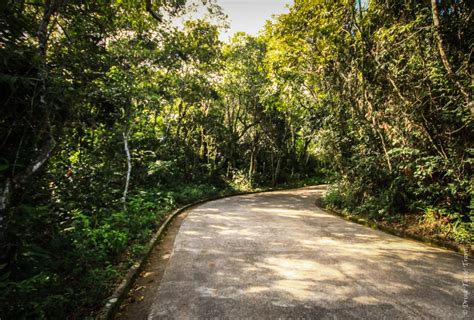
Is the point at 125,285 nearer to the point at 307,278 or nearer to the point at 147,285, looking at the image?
the point at 147,285

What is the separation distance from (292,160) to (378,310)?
21.6 m

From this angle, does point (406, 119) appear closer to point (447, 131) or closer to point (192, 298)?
point (447, 131)

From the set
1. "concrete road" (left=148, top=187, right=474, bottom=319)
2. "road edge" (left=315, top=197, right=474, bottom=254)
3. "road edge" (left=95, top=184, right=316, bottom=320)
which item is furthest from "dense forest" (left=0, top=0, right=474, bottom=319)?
"concrete road" (left=148, top=187, right=474, bottom=319)

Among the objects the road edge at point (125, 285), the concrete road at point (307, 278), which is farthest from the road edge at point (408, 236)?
the road edge at point (125, 285)

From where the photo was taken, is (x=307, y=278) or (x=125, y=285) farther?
(x=307, y=278)

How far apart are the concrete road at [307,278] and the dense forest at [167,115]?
3.84ft

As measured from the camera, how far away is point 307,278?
393cm

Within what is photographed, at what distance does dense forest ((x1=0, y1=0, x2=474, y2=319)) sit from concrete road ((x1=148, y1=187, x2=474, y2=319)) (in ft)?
3.84

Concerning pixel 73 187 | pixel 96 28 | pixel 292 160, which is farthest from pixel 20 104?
pixel 292 160

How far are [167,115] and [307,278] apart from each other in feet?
44.9

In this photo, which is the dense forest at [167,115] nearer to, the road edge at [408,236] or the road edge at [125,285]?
the road edge at [125,285]

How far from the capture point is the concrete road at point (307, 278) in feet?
10.1

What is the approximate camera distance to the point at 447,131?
244 inches

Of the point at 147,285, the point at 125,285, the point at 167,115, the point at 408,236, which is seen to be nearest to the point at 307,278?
the point at 147,285
